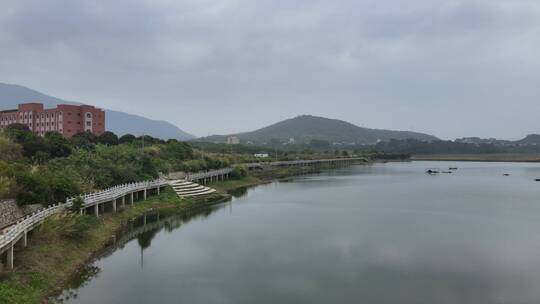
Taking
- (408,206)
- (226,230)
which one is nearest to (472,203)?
(408,206)

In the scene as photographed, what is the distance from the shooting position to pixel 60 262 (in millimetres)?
20047

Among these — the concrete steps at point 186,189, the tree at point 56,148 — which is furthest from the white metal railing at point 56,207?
the tree at point 56,148

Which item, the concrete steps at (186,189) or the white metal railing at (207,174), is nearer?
the concrete steps at (186,189)

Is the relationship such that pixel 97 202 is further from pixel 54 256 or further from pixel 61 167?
pixel 54 256

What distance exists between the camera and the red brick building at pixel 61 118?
86438mm

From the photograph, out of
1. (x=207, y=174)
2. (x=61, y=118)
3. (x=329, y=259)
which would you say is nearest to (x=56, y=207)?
(x=329, y=259)

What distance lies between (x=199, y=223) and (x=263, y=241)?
864 centimetres

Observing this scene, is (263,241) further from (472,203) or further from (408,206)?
(472,203)

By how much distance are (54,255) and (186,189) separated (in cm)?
2746

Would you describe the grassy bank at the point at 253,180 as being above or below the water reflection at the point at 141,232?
above

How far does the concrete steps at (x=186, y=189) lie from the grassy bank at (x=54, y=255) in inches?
584

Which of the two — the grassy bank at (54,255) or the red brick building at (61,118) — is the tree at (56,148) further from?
the red brick building at (61,118)

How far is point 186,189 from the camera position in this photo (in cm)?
4766

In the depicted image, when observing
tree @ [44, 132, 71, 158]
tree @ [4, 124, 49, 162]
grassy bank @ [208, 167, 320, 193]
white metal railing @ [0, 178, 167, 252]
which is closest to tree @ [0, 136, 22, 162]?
tree @ [4, 124, 49, 162]
